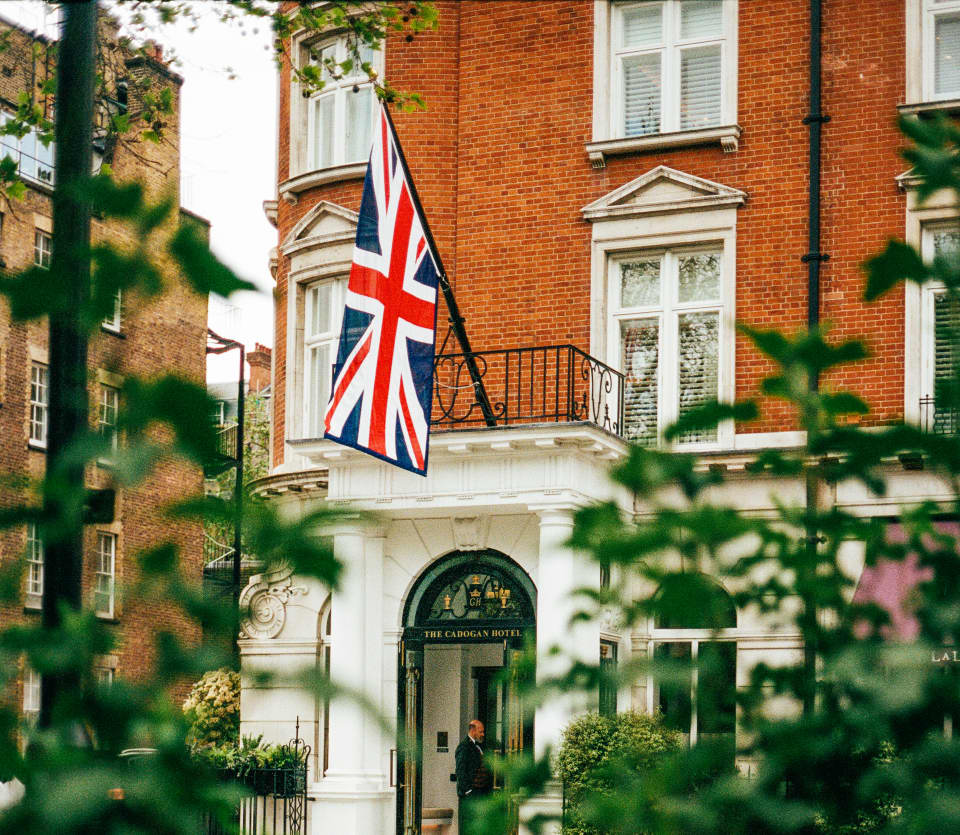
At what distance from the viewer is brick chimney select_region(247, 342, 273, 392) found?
50.8 m

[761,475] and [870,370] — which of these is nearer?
[761,475]

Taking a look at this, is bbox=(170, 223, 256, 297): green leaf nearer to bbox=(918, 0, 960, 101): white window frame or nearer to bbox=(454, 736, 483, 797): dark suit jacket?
bbox=(454, 736, 483, 797): dark suit jacket

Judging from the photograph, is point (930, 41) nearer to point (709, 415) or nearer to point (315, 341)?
point (315, 341)

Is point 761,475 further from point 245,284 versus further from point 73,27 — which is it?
point 73,27

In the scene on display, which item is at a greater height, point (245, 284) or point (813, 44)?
point (813, 44)

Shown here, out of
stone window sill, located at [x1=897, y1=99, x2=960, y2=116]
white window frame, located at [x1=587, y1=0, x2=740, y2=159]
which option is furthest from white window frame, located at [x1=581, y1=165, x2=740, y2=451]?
stone window sill, located at [x1=897, y1=99, x2=960, y2=116]

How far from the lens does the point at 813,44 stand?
61.1 ft

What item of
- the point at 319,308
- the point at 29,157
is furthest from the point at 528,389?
the point at 29,157

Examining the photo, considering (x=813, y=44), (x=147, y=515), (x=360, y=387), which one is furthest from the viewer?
(x=813, y=44)

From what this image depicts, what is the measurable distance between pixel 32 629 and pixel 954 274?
1.89m

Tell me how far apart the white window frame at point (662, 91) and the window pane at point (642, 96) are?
0.30ft

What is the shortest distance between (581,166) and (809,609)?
16.8 m

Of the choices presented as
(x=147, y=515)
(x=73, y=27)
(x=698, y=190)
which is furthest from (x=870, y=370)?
(x=147, y=515)

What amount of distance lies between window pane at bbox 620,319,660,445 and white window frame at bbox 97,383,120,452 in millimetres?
15942
